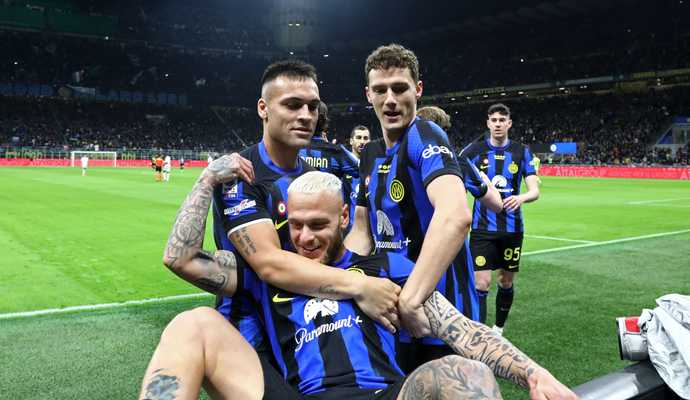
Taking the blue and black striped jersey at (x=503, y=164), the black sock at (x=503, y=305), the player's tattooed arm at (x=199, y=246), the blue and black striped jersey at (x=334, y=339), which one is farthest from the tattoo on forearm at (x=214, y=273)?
the blue and black striped jersey at (x=503, y=164)

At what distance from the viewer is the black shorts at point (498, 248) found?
5797mm

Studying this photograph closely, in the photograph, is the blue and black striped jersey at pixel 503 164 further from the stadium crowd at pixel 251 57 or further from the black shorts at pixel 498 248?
the stadium crowd at pixel 251 57

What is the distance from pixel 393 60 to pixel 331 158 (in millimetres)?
3141

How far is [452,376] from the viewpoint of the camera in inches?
79.0

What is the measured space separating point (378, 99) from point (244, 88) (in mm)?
68701

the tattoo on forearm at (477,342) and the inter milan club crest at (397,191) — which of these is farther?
the inter milan club crest at (397,191)

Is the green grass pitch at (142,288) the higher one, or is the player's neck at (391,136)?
the player's neck at (391,136)

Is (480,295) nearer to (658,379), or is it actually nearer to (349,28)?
(658,379)

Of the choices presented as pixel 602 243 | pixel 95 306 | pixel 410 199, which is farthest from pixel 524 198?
pixel 602 243

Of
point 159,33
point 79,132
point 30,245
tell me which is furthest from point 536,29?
point 30,245

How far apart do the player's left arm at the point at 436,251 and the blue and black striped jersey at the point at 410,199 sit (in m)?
0.24

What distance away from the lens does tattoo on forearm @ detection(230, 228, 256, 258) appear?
8.86 ft

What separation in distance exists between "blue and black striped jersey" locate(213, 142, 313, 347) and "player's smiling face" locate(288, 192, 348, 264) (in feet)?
0.92

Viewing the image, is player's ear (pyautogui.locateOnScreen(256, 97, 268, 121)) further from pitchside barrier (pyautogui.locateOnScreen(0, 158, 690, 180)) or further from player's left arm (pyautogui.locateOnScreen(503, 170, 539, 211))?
pitchside barrier (pyautogui.locateOnScreen(0, 158, 690, 180))
